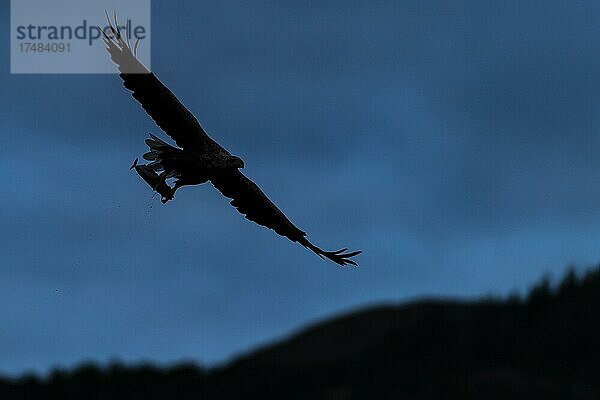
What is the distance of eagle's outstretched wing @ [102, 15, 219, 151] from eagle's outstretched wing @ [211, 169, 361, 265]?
1397 millimetres

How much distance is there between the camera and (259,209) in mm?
16969

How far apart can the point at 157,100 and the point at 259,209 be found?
9.63 ft

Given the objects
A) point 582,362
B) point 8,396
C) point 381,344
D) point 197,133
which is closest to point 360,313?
point 381,344

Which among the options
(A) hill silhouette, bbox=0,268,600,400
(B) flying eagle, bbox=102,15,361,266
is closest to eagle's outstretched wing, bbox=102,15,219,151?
(B) flying eagle, bbox=102,15,361,266

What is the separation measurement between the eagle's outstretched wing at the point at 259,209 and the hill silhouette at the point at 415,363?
79.1 m

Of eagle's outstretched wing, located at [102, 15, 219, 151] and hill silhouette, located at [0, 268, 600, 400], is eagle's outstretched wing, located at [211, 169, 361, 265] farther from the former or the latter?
hill silhouette, located at [0, 268, 600, 400]

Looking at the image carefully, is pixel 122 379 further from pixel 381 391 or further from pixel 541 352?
pixel 541 352

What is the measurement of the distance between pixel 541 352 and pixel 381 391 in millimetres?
17461

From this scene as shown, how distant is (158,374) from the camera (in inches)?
4454

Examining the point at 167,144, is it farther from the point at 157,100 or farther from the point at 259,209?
the point at 259,209

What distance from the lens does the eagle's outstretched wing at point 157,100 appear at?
559 inches

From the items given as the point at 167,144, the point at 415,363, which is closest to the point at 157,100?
the point at 167,144

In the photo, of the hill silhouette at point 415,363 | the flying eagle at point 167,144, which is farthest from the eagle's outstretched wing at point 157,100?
the hill silhouette at point 415,363

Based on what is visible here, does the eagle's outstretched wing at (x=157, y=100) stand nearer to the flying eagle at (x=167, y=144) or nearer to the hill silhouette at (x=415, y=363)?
the flying eagle at (x=167, y=144)
